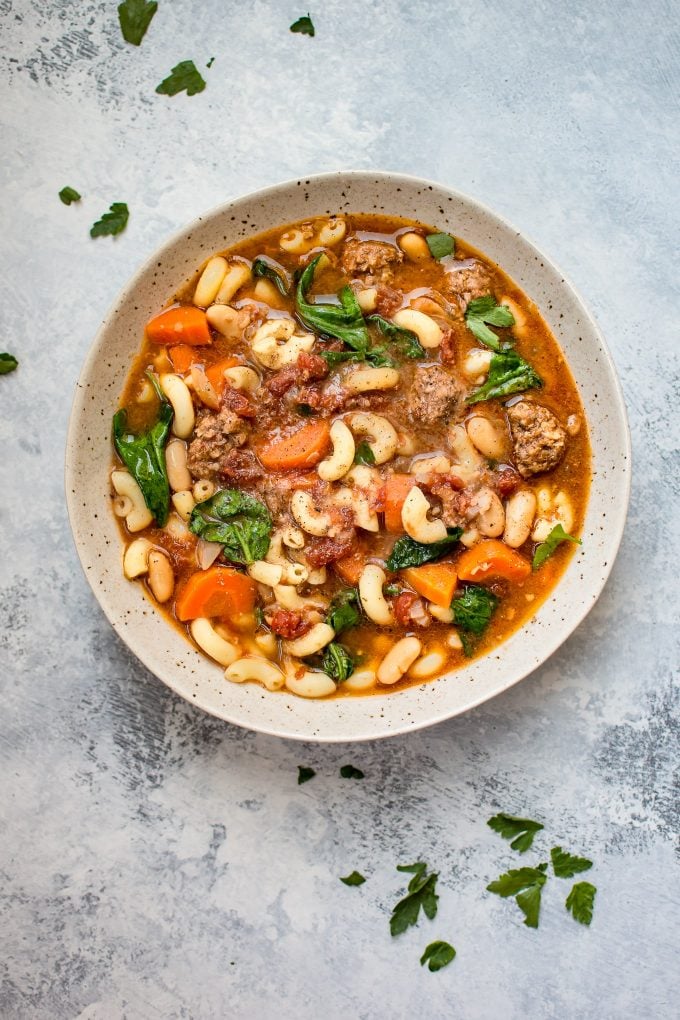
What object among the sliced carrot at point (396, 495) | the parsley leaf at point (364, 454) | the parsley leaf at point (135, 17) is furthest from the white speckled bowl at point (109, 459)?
the parsley leaf at point (135, 17)

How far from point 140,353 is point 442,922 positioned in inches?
119

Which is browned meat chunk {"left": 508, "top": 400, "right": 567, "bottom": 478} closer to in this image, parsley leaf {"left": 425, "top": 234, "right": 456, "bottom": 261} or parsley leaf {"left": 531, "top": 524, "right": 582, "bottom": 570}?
parsley leaf {"left": 531, "top": 524, "right": 582, "bottom": 570}

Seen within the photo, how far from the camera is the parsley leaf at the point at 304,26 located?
402 cm

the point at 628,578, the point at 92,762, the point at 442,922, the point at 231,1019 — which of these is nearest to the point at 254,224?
the point at 628,578

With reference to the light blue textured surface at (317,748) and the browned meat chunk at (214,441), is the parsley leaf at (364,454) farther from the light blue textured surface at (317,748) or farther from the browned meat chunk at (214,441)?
the light blue textured surface at (317,748)

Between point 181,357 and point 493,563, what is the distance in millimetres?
1666

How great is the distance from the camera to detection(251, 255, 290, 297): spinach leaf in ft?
12.6

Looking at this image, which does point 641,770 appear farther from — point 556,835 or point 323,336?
point 323,336

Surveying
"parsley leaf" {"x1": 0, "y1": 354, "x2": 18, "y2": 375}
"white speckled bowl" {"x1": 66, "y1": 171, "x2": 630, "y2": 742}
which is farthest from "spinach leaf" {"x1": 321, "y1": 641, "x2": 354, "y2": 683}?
"parsley leaf" {"x1": 0, "y1": 354, "x2": 18, "y2": 375}

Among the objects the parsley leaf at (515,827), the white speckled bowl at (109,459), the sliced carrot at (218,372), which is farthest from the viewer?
the parsley leaf at (515,827)

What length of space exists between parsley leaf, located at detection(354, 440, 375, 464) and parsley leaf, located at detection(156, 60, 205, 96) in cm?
187

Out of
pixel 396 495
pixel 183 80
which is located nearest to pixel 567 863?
pixel 396 495

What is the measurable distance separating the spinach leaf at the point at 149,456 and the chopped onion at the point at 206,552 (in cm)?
22

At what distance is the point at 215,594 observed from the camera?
3.81 meters
